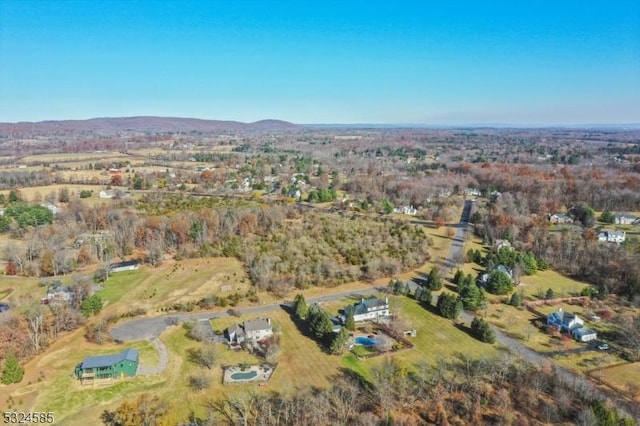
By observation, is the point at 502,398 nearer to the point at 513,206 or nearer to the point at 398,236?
the point at 398,236

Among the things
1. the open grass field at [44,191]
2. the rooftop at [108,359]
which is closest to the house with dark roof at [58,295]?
the rooftop at [108,359]

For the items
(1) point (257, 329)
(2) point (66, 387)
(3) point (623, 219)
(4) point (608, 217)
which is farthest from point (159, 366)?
(3) point (623, 219)

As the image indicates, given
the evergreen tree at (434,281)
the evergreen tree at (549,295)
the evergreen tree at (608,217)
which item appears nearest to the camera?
the evergreen tree at (549,295)

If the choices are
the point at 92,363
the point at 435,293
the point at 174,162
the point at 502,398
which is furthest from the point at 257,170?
the point at 502,398

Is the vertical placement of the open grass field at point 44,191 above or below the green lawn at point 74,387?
above

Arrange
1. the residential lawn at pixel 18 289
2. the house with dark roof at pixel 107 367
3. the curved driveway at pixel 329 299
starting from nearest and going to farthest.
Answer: the curved driveway at pixel 329 299, the house with dark roof at pixel 107 367, the residential lawn at pixel 18 289

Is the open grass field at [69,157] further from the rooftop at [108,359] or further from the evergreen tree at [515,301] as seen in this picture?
the evergreen tree at [515,301]
